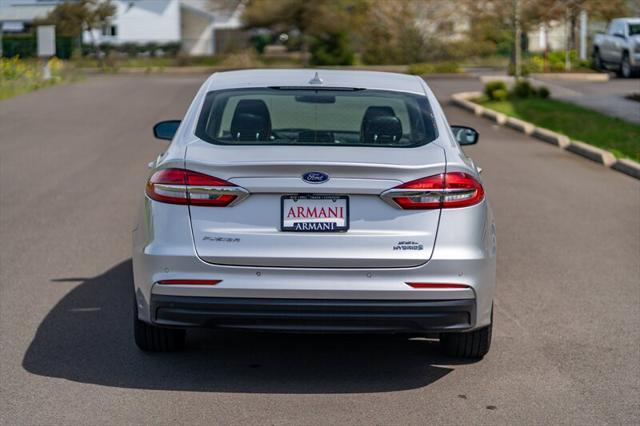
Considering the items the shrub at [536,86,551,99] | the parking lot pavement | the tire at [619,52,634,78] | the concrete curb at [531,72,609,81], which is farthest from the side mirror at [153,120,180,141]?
the tire at [619,52,634,78]

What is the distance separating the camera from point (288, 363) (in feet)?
23.2

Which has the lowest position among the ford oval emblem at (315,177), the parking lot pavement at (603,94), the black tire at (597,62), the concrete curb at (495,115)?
the concrete curb at (495,115)

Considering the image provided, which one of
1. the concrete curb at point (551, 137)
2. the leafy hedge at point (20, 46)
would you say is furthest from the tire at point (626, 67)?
the leafy hedge at point (20, 46)

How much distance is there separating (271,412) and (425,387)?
0.95 metres

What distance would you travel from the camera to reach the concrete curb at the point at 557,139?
16531 millimetres

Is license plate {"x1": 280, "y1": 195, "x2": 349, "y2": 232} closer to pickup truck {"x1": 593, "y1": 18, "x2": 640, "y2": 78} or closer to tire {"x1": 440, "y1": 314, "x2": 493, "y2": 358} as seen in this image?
tire {"x1": 440, "y1": 314, "x2": 493, "y2": 358}

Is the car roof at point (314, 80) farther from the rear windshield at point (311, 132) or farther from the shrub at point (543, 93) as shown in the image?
the shrub at point (543, 93)

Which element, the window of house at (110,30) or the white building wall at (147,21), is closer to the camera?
the window of house at (110,30)

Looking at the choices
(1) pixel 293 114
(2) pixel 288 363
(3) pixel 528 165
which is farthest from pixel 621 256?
(3) pixel 528 165

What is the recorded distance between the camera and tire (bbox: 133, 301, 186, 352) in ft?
23.0

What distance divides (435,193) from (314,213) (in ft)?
2.04

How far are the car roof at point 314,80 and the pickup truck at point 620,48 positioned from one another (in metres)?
29.8

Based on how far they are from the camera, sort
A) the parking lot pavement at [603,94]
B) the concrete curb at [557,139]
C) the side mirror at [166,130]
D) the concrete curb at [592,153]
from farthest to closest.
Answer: the parking lot pavement at [603,94]
the concrete curb at [592,153]
the concrete curb at [557,139]
the side mirror at [166,130]

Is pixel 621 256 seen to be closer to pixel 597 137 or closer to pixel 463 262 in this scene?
pixel 463 262
